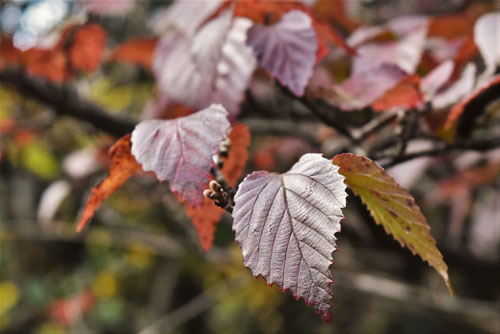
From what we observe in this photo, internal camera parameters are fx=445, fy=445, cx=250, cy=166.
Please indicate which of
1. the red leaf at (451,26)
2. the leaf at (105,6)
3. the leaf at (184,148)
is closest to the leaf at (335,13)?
the red leaf at (451,26)

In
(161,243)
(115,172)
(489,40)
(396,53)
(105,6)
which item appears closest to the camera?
(115,172)

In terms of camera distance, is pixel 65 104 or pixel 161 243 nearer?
pixel 65 104

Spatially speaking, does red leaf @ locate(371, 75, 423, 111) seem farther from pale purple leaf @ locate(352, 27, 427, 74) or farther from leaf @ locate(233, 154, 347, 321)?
leaf @ locate(233, 154, 347, 321)

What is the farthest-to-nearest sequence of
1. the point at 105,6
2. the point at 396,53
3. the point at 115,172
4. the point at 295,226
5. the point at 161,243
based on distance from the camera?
the point at 161,243 < the point at 105,6 < the point at 396,53 < the point at 115,172 < the point at 295,226

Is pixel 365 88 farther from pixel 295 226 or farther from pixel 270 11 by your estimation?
pixel 295 226

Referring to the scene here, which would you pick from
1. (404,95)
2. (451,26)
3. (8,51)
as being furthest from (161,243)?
(404,95)

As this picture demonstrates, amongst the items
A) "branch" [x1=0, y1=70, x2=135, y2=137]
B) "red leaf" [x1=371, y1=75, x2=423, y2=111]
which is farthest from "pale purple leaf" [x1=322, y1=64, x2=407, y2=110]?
"branch" [x1=0, y1=70, x2=135, y2=137]

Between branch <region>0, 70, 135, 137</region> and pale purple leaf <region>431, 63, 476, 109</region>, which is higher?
pale purple leaf <region>431, 63, 476, 109</region>
